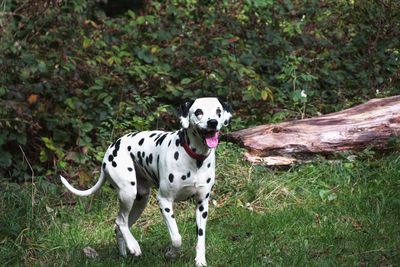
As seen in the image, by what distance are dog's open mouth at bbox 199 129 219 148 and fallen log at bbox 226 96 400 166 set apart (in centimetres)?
278

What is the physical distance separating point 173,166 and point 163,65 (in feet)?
16.3

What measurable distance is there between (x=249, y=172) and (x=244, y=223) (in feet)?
3.41

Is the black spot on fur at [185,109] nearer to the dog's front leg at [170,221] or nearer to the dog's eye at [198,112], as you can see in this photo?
the dog's eye at [198,112]

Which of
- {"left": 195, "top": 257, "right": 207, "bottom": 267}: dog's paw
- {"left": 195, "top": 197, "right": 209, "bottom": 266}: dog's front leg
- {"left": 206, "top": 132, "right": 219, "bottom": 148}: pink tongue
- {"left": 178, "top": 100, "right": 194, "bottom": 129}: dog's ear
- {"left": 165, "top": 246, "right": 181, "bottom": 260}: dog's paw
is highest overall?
{"left": 178, "top": 100, "right": 194, "bottom": 129}: dog's ear

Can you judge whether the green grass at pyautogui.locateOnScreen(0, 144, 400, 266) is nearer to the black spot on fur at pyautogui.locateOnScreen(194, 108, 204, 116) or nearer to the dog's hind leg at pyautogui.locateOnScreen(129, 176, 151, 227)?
the dog's hind leg at pyautogui.locateOnScreen(129, 176, 151, 227)

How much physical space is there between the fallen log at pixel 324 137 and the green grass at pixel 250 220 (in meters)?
0.17

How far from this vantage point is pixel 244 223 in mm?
7422

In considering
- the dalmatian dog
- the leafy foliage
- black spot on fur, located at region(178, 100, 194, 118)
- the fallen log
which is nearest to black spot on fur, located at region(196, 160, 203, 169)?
the dalmatian dog

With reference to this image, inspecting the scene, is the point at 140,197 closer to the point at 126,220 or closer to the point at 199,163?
the point at 126,220

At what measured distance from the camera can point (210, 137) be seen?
5.80 metres

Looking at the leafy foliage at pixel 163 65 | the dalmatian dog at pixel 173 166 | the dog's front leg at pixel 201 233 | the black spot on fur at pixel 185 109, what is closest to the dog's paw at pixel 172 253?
the dalmatian dog at pixel 173 166

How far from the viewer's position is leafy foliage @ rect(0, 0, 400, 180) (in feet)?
31.4

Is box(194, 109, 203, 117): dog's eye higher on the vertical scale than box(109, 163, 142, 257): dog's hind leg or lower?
higher

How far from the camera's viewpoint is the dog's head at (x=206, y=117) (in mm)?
5738
